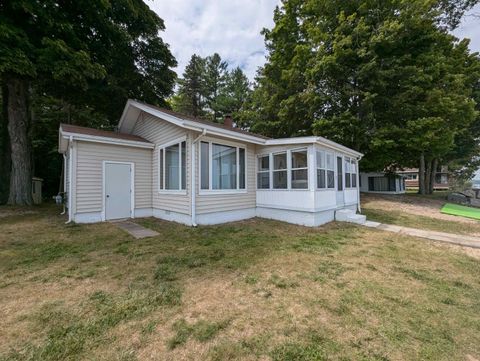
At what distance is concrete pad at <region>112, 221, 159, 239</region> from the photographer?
6.35 m

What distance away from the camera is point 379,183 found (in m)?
25.3

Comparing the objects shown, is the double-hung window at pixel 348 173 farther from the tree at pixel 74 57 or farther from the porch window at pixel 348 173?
the tree at pixel 74 57

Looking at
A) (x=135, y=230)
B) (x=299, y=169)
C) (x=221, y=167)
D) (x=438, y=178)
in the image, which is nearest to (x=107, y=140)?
(x=135, y=230)

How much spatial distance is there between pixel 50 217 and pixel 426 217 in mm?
15012

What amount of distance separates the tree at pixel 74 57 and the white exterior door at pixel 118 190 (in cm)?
493

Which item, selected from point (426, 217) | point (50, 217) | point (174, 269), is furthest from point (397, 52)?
point (50, 217)

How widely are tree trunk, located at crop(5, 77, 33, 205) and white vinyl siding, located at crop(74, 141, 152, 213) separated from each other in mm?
5576

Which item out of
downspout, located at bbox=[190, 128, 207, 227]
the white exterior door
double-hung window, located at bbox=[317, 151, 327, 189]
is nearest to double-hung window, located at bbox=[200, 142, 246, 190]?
downspout, located at bbox=[190, 128, 207, 227]

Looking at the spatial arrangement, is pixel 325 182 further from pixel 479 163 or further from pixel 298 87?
pixel 479 163

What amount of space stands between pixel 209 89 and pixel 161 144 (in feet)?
74.0

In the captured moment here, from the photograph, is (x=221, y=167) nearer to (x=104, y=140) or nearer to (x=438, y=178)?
(x=104, y=140)

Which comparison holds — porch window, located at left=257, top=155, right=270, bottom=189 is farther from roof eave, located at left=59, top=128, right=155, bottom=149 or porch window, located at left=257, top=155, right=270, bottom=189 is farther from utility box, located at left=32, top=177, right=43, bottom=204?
utility box, located at left=32, top=177, right=43, bottom=204

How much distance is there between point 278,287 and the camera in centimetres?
351

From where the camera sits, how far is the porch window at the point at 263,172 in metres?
8.95
